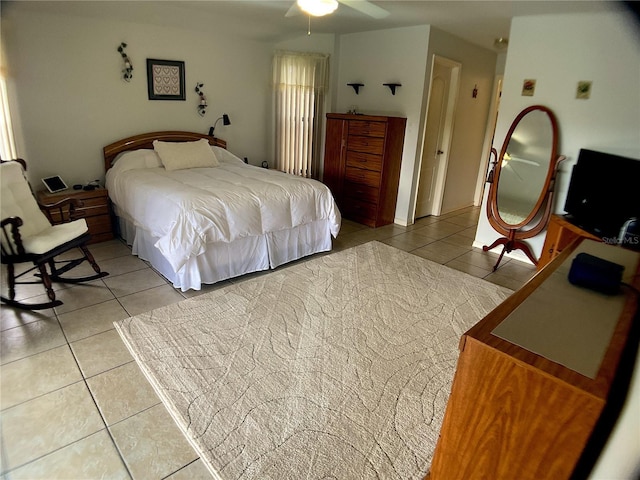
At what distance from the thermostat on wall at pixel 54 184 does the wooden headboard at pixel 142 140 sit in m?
0.49

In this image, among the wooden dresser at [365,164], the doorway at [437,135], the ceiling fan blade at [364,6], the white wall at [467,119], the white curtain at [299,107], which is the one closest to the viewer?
the ceiling fan blade at [364,6]

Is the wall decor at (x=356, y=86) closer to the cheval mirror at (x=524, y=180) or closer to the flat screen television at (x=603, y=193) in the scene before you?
the cheval mirror at (x=524, y=180)

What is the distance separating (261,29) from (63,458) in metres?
4.45

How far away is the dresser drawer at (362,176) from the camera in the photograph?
477cm

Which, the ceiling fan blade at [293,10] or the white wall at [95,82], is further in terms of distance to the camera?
the white wall at [95,82]

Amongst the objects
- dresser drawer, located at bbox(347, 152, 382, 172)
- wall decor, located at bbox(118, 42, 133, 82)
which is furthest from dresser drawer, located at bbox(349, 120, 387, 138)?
wall decor, located at bbox(118, 42, 133, 82)

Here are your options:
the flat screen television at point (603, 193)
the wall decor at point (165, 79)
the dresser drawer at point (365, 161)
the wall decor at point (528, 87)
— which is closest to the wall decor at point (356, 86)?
the dresser drawer at point (365, 161)

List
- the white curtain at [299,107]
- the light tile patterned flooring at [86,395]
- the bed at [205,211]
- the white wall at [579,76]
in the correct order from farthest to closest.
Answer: the white curtain at [299,107], the white wall at [579,76], the bed at [205,211], the light tile patterned flooring at [86,395]

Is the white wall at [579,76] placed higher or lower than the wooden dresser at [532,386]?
higher

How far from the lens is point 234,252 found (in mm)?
3285

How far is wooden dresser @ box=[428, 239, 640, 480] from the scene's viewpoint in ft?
2.91

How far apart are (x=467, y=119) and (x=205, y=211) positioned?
4268 millimetres

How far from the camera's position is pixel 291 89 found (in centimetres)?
525

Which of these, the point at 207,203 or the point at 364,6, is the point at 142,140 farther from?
the point at 364,6
